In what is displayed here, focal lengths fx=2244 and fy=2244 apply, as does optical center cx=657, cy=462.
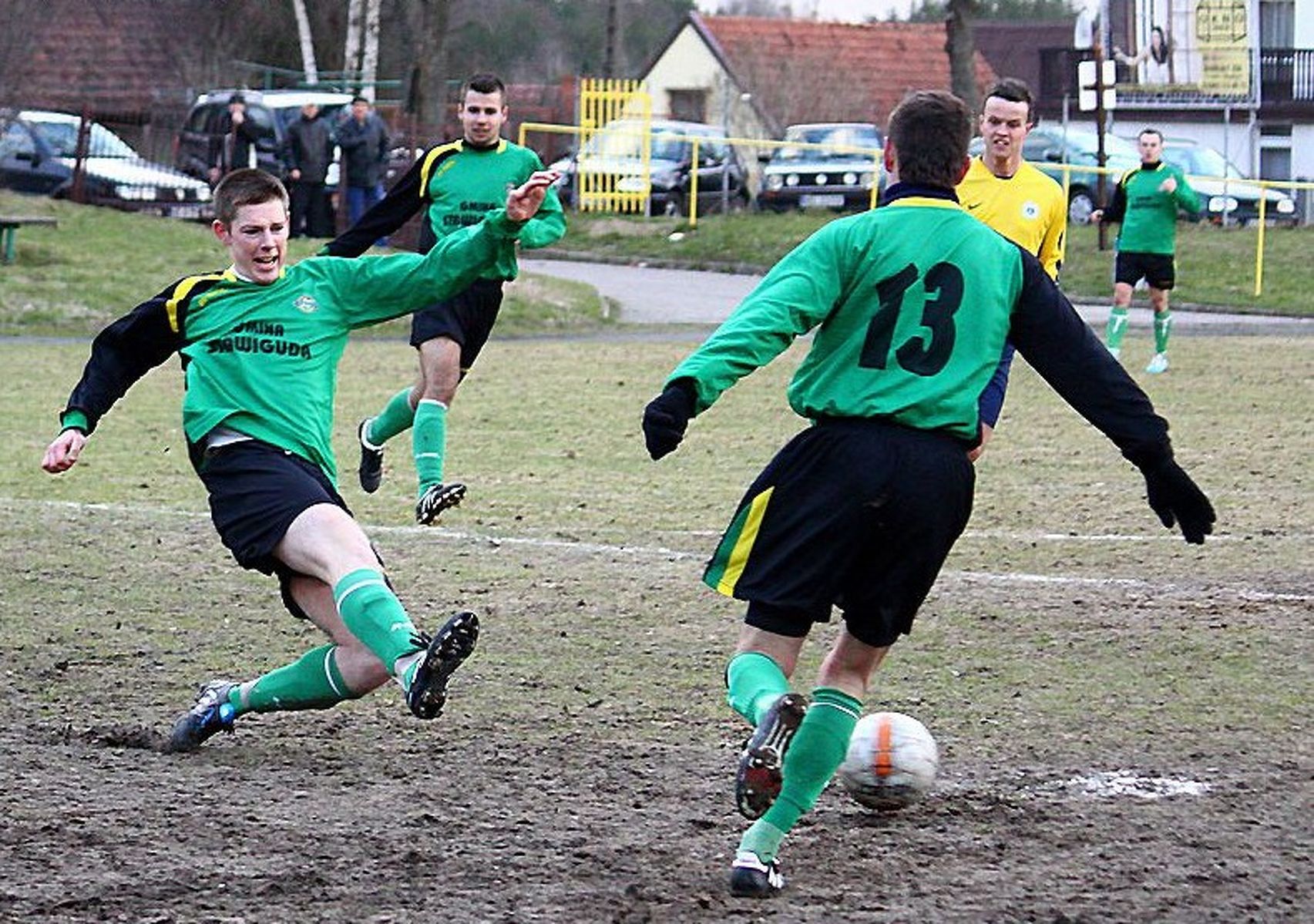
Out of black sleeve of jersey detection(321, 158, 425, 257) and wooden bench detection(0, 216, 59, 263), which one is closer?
black sleeve of jersey detection(321, 158, 425, 257)

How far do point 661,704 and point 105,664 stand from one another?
79.2 inches

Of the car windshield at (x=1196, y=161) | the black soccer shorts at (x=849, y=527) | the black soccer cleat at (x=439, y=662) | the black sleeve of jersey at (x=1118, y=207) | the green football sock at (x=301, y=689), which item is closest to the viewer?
the black soccer shorts at (x=849, y=527)

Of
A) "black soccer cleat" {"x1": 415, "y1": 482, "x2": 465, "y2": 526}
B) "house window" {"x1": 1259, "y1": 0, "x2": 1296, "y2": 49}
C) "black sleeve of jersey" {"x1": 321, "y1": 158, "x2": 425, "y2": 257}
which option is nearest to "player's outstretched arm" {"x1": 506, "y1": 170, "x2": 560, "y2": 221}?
"black sleeve of jersey" {"x1": 321, "y1": 158, "x2": 425, "y2": 257}

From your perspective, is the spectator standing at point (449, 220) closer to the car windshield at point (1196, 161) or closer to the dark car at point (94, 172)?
the dark car at point (94, 172)

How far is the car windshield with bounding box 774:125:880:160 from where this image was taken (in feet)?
117

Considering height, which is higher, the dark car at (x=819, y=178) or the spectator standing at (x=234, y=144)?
the spectator standing at (x=234, y=144)

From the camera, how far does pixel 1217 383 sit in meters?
17.8

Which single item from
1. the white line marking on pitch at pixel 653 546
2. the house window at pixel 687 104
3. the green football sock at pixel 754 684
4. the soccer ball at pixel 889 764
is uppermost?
the house window at pixel 687 104

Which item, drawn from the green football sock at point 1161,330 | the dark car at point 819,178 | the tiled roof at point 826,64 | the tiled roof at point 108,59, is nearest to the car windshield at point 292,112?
the tiled roof at point 108,59

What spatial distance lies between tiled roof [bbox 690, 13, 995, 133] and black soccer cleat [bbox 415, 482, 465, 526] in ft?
136

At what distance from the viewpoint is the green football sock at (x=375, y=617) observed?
5.76m

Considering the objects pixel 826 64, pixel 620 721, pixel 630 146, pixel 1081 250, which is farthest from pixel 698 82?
pixel 620 721

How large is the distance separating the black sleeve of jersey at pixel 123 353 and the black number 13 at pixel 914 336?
7.35 feet

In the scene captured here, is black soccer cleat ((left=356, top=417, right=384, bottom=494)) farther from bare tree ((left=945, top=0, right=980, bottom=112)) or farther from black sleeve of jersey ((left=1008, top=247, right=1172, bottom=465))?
bare tree ((left=945, top=0, right=980, bottom=112))
